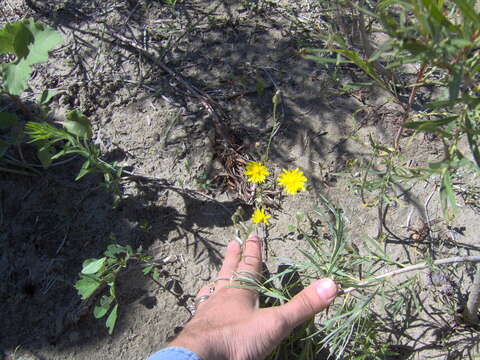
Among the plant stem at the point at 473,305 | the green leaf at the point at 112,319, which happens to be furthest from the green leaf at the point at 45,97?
the plant stem at the point at 473,305

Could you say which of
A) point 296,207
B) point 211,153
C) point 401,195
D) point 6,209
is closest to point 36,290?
point 6,209

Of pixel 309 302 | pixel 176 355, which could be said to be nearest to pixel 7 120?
pixel 176 355

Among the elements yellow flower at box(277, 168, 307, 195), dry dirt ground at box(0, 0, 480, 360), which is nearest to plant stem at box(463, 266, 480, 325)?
dry dirt ground at box(0, 0, 480, 360)

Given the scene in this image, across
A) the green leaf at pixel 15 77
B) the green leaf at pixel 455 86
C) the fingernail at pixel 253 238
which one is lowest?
the fingernail at pixel 253 238

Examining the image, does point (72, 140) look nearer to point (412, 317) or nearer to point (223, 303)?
point (223, 303)

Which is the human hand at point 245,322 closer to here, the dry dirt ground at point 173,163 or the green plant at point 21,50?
the dry dirt ground at point 173,163

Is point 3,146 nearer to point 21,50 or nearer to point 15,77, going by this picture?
point 15,77
